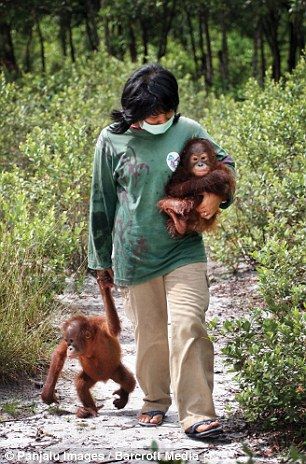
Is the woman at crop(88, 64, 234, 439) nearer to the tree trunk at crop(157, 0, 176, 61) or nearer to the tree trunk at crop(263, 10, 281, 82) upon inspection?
the tree trunk at crop(263, 10, 281, 82)

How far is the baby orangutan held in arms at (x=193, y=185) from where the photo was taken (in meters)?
6.08

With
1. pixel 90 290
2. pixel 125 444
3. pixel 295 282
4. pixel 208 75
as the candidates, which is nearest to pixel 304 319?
pixel 125 444

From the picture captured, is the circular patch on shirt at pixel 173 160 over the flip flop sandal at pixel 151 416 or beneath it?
over

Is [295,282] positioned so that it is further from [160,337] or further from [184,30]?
[184,30]

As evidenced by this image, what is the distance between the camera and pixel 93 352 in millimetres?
6656

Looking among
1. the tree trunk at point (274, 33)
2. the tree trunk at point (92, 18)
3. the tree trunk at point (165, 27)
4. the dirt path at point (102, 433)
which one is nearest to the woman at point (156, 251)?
the dirt path at point (102, 433)

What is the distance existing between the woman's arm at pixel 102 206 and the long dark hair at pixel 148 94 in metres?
0.27

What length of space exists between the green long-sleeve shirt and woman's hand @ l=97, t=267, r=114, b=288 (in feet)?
0.44

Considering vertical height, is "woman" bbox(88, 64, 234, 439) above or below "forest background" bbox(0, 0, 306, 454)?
above

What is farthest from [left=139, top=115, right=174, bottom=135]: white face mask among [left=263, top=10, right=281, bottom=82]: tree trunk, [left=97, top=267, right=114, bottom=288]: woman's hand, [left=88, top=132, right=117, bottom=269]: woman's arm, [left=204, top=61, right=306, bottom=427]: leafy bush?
[left=263, top=10, right=281, bottom=82]: tree trunk

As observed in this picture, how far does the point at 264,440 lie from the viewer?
6.07 m

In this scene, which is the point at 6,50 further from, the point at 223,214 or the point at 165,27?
the point at 223,214

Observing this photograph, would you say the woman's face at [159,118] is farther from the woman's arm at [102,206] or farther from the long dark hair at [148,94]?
the woman's arm at [102,206]

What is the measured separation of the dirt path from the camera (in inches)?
232
